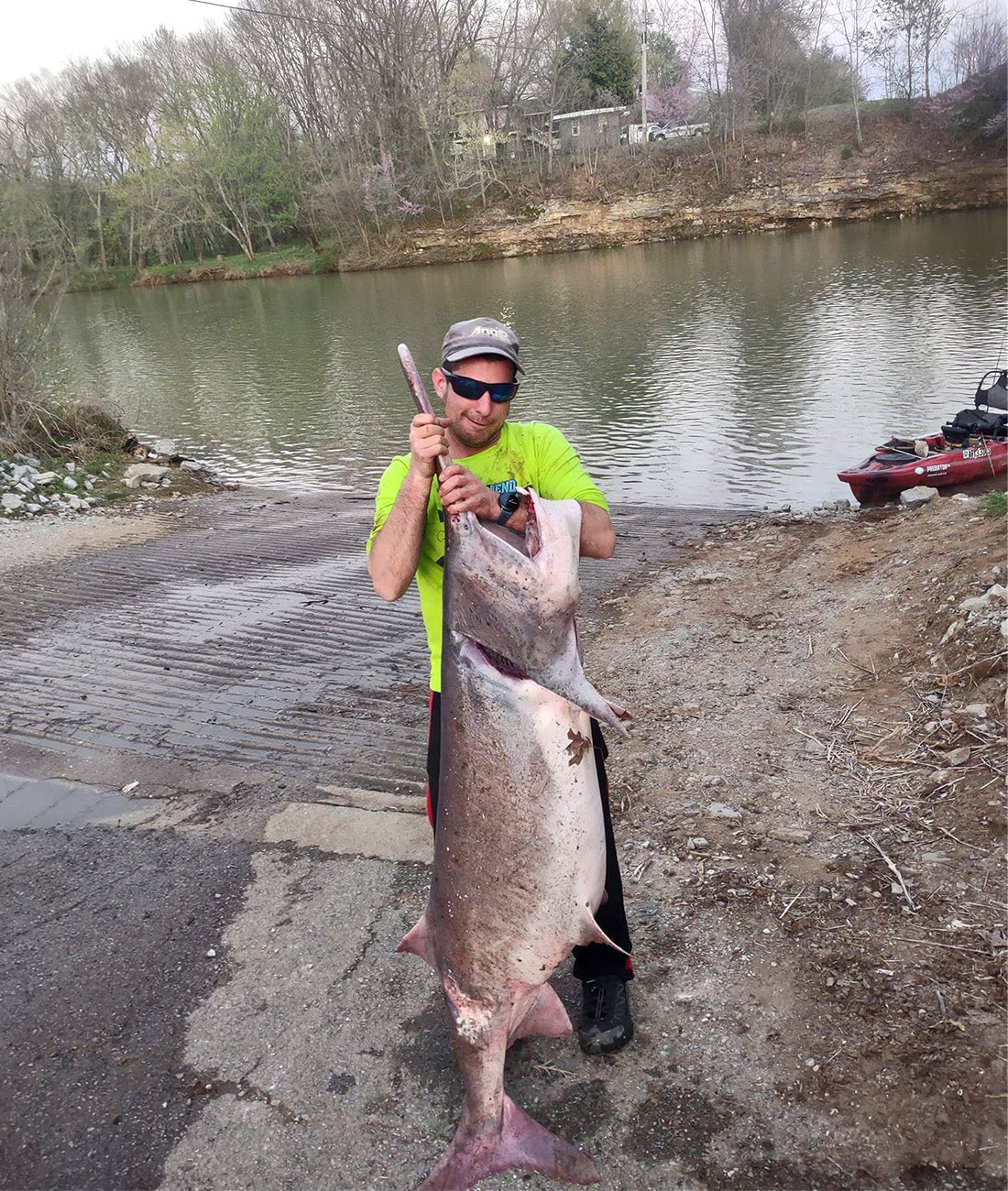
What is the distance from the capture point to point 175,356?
1296 inches

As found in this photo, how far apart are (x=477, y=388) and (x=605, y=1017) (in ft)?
7.54

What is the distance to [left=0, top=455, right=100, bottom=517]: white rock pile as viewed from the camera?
526 inches

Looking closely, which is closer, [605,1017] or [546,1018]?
[546,1018]

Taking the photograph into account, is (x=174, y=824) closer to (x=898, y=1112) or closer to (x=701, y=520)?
(x=898, y=1112)

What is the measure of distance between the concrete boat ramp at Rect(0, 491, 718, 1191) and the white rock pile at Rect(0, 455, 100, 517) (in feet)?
17.8

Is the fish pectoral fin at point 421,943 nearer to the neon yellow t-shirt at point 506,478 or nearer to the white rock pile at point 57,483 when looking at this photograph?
the neon yellow t-shirt at point 506,478

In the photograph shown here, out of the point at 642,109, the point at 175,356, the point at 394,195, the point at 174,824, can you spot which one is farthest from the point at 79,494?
the point at 642,109

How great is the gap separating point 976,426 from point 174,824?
13.1m

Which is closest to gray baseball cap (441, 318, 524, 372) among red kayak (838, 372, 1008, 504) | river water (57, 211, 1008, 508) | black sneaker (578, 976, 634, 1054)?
black sneaker (578, 976, 634, 1054)

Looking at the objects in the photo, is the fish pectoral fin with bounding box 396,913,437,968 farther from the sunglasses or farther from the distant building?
the distant building

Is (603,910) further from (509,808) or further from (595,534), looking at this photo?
(595,534)

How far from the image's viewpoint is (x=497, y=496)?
9.12ft

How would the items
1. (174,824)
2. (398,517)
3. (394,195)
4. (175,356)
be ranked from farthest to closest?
(394,195) < (175,356) < (174,824) < (398,517)

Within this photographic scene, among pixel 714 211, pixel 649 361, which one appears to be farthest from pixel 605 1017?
pixel 714 211
